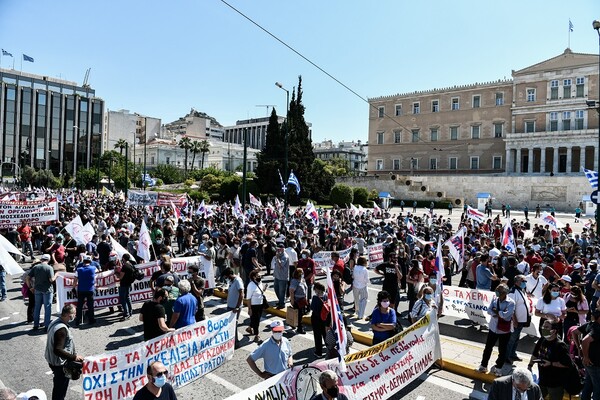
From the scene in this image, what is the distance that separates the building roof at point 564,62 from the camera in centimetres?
5523

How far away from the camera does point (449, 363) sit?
7.97 metres

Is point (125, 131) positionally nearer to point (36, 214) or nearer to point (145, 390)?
point (36, 214)

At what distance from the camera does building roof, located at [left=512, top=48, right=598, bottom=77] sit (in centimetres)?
5523

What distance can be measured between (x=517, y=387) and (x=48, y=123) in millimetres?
114271

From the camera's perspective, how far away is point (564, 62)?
5719 cm

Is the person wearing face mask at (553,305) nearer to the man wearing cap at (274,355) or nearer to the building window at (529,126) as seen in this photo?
the man wearing cap at (274,355)

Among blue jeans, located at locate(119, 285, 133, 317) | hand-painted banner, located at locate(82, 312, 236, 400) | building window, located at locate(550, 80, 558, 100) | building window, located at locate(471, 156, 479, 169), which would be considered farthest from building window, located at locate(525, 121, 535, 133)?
hand-painted banner, located at locate(82, 312, 236, 400)

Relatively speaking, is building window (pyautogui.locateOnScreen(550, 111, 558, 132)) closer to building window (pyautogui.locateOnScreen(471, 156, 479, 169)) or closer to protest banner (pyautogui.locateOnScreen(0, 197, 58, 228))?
building window (pyautogui.locateOnScreen(471, 156, 479, 169))

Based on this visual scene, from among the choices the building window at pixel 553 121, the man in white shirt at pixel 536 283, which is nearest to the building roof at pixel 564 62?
the building window at pixel 553 121

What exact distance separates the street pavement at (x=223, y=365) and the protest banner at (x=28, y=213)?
823cm

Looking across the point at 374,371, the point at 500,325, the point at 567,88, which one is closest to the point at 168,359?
the point at 374,371

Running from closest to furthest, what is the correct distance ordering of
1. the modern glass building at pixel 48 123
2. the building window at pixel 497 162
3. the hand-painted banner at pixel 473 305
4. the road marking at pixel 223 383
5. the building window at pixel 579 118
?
1. the road marking at pixel 223 383
2. the hand-painted banner at pixel 473 305
3. the building window at pixel 579 118
4. the building window at pixel 497 162
5. the modern glass building at pixel 48 123

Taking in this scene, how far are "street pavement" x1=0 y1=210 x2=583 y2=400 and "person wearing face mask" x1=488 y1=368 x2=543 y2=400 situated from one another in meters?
2.00

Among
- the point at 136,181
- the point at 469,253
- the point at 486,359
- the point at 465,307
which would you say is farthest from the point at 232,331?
the point at 136,181
